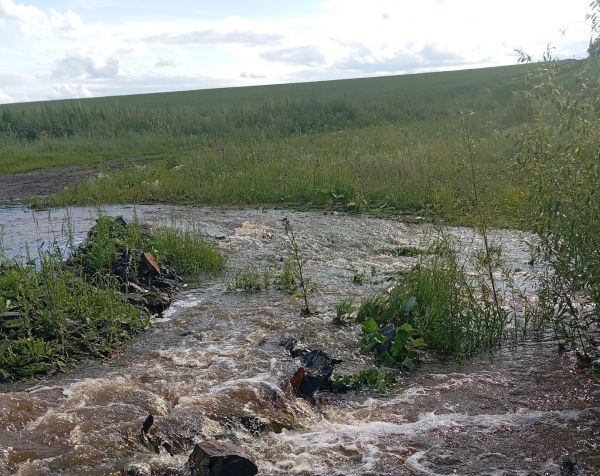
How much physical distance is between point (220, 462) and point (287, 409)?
1178mm

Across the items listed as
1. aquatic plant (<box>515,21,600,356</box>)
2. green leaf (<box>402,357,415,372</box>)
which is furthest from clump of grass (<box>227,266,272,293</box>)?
aquatic plant (<box>515,21,600,356</box>)

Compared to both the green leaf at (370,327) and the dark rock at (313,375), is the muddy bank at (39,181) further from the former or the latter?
the dark rock at (313,375)

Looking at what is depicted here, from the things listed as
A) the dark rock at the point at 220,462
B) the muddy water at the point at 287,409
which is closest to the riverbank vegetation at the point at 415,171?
the muddy water at the point at 287,409

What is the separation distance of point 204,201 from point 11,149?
14090 mm

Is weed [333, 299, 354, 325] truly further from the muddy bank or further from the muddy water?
the muddy bank

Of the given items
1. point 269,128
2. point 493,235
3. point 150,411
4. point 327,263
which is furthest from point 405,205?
point 269,128

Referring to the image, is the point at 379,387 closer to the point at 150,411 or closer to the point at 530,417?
the point at 530,417

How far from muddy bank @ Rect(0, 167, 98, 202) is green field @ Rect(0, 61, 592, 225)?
831 millimetres

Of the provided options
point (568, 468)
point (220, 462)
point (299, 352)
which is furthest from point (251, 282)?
point (568, 468)

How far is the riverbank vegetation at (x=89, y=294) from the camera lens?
21.4 ft

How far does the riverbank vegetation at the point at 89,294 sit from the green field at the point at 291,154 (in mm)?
3968

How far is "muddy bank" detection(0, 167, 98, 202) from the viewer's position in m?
17.6

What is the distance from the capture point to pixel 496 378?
5969mm

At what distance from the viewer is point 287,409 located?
5.49m
